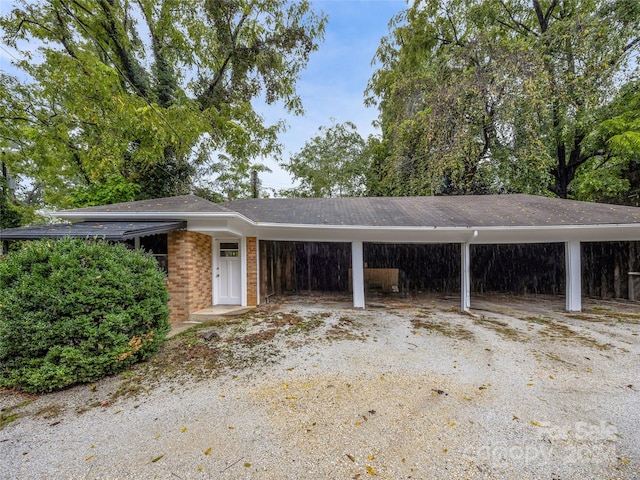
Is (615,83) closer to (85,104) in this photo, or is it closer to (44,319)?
(44,319)

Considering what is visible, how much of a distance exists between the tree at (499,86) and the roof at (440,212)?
115 inches

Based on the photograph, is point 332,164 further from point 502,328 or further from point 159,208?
point 502,328

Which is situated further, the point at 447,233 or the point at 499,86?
the point at 499,86

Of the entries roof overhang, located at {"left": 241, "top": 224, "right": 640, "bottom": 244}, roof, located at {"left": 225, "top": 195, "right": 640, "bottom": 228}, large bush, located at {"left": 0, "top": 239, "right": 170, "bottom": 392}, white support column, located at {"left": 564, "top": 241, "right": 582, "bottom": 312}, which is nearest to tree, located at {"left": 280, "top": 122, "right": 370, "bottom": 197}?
roof, located at {"left": 225, "top": 195, "right": 640, "bottom": 228}

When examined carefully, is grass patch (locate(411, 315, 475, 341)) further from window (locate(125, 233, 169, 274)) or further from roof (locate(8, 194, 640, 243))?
window (locate(125, 233, 169, 274))

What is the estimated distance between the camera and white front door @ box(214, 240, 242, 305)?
7750mm

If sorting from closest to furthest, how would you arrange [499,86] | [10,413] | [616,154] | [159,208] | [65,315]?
[10,413], [65,315], [159,208], [499,86], [616,154]

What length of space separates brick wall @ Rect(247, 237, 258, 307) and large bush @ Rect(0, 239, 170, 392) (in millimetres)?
3778

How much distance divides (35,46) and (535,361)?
1633 centimetres

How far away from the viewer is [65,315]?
133 inches

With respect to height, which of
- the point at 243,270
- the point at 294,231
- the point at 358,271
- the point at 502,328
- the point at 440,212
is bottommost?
the point at 502,328

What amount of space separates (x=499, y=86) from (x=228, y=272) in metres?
Answer: 12.0

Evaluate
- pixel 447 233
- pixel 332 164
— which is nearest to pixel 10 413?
pixel 447 233

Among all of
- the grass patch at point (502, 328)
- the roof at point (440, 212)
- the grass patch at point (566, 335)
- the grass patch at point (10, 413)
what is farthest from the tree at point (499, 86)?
the grass patch at point (10, 413)
